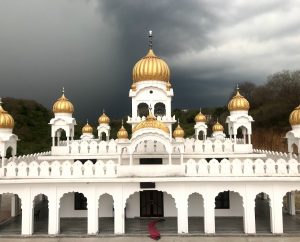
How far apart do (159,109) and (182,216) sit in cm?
878

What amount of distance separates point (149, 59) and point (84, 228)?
11.8m

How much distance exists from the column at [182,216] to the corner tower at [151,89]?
238 inches

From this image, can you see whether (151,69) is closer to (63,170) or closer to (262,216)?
(63,170)

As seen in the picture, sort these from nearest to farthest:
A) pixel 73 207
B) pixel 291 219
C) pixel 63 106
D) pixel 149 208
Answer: pixel 291 219, pixel 149 208, pixel 73 207, pixel 63 106

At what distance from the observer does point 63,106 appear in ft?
73.1

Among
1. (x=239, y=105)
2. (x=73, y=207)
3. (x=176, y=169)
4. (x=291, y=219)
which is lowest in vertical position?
(x=291, y=219)

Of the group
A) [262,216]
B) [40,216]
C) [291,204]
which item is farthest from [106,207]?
[291,204]

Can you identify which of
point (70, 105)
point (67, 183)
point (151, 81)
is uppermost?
point (151, 81)

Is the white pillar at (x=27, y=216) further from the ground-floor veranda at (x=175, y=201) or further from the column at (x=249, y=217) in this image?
the column at (x=249, y=217)

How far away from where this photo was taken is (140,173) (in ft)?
52.3

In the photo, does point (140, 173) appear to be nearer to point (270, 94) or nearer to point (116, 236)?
point (116, 236)

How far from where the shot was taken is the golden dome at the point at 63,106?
2223 cm

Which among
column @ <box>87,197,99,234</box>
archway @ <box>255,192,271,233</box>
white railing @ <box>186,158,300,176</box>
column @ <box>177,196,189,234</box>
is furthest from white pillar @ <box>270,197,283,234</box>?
column @ <box>87,197,99,234</box>

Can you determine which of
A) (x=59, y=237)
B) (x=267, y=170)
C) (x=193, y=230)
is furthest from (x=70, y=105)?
(x=267, y=170)
